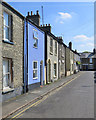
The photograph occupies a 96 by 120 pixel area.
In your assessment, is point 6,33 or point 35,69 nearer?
point 6,33

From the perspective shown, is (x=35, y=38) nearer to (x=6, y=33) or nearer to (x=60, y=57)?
(x=6, y=33)

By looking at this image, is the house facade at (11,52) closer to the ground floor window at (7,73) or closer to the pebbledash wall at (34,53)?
the ground floor window at (7,73)

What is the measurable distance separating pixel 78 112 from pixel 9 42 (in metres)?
6.16

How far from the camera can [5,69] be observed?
1009 centimetres

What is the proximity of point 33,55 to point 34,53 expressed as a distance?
1.18 ft

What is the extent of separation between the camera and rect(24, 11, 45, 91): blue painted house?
42.3 feet

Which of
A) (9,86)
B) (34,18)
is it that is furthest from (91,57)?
(9,86)

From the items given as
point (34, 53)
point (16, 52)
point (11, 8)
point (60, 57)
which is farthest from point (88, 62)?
point (11, 8)

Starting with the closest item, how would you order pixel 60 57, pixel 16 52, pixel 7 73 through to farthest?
pixel 7 73
pixel 16 52
pixel 60 57

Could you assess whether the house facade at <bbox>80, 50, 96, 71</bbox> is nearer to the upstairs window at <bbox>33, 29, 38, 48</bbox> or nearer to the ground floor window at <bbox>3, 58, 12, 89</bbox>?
the upstairs window at <bbox>33, 29, 38, 48</bbox>

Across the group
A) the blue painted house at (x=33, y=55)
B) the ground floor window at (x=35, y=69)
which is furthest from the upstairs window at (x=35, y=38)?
the ground floor window at (x=35, y=69)

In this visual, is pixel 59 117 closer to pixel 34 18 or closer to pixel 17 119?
pixel 17 119

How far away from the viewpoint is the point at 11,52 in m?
10.5

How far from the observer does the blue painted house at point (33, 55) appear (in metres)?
12.9
